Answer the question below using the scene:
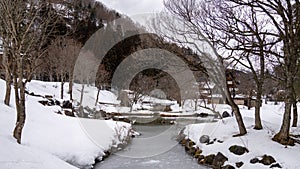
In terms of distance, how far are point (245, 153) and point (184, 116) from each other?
13132 millimetres

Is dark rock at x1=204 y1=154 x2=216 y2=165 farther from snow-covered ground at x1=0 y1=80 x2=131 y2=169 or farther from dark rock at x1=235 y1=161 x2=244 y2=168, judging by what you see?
snow-covered ground at x1=0 y1=80 x2=131 y2=169

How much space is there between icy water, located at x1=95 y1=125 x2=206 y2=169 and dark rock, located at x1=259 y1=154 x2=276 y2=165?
6.36 ft

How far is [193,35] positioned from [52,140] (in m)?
5.37

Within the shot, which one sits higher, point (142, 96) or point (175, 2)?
point (175, 2)

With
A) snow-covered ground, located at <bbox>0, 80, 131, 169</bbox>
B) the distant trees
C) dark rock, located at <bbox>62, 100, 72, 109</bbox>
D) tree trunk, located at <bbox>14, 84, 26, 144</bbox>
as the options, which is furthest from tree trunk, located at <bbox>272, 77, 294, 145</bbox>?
dark rock, located at <bbox>62, 100, 72, 109</bbox>

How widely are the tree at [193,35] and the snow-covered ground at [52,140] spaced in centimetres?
440

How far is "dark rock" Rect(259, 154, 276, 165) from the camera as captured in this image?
6.51m

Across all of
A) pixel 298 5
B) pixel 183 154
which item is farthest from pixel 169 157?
pixel 298 5

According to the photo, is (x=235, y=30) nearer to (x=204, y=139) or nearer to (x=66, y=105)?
(x=204, y=139)

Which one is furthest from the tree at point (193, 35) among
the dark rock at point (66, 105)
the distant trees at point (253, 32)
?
the dark rock at point (66, 105)

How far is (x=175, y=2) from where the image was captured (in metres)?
8.70

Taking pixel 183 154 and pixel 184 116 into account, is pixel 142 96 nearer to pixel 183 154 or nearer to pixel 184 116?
pixel 184 116

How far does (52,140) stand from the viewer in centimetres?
790

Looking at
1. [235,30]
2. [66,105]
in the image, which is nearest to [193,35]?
[235,30]
